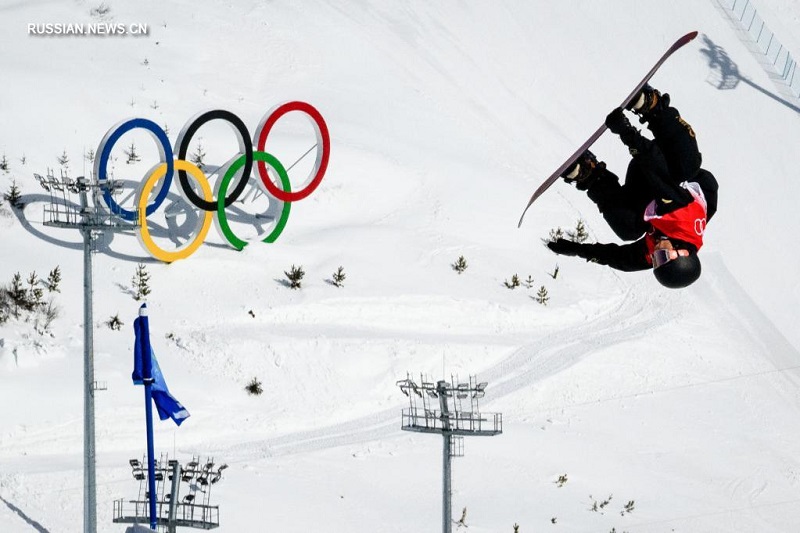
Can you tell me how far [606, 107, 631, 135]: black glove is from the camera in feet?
30.8

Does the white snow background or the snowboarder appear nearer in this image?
the snowboarder

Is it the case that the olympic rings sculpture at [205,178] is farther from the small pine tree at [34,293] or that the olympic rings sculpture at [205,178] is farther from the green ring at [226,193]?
the small pine tree at [34,293]

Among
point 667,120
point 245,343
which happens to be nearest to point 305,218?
point 245,343

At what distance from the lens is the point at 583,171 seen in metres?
10.3

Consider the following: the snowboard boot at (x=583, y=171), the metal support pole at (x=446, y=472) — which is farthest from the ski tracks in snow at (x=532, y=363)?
the snowboard boot at (x=583, y=171)

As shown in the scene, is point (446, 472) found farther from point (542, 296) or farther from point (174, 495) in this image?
point (542, 296)

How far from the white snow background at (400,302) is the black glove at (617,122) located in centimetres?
1671

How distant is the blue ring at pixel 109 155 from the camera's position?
102 feet

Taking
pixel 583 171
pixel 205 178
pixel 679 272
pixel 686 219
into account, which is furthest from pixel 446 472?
pixel 679 272

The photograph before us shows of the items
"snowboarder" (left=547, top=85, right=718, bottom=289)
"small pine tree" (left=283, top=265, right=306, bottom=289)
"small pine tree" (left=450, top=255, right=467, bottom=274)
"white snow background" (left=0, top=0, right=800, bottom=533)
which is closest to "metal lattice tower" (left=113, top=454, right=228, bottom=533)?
"white snow background" (left=0, top=0, right=800, bottom=533)

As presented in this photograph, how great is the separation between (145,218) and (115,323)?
2726mm

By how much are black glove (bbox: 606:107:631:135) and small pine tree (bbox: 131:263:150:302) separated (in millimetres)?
23234

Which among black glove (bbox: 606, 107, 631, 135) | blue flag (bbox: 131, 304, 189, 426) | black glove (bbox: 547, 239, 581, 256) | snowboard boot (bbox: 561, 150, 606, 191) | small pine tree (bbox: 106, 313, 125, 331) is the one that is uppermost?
small pine tree (bbox: 106, 313, 125, 331)

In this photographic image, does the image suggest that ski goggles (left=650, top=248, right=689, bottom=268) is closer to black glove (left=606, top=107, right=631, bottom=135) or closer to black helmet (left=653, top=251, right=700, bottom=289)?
black helmet (left=653, top=251, right=700, bottom=289)
